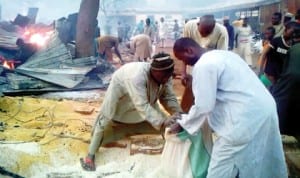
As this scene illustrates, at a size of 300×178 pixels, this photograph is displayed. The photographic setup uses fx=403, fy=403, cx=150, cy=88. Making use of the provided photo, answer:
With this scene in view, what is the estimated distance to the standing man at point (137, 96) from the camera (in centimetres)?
403

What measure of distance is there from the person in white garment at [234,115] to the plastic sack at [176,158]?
1.26 feet

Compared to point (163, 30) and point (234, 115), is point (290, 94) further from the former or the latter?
point (163, 30)

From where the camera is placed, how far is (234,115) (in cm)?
312

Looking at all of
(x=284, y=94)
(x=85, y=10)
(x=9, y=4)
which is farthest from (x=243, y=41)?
(x=9, y=4)

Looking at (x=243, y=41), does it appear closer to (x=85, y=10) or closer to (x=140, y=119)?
(x=85, y=10)

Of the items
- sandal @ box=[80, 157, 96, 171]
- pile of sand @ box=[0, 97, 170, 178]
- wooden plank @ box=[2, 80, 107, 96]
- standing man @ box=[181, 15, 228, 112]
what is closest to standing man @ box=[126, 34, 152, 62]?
wooden plank @ box=[2, 80, 107, 96]

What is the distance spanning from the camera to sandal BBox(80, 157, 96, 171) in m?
4.60

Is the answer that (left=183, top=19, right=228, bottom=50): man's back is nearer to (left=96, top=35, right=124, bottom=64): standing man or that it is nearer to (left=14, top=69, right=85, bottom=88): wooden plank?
(left=14, top=69, right=85, bottom=88): wooden plank

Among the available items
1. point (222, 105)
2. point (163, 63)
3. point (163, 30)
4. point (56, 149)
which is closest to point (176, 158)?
point (222, 105)

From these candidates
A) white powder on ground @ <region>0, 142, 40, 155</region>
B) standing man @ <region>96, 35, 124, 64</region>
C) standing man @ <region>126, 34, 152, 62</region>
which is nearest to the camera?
white powder on ground @ <region>0, 142, 40, 155</region>

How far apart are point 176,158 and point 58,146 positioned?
80.7 inches

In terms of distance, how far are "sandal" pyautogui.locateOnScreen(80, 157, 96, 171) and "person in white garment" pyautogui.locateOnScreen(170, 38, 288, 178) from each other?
1762mm

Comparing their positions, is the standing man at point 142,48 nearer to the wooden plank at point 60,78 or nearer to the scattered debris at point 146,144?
the wooden plank at point 60,78

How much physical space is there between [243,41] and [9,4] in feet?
89.7
